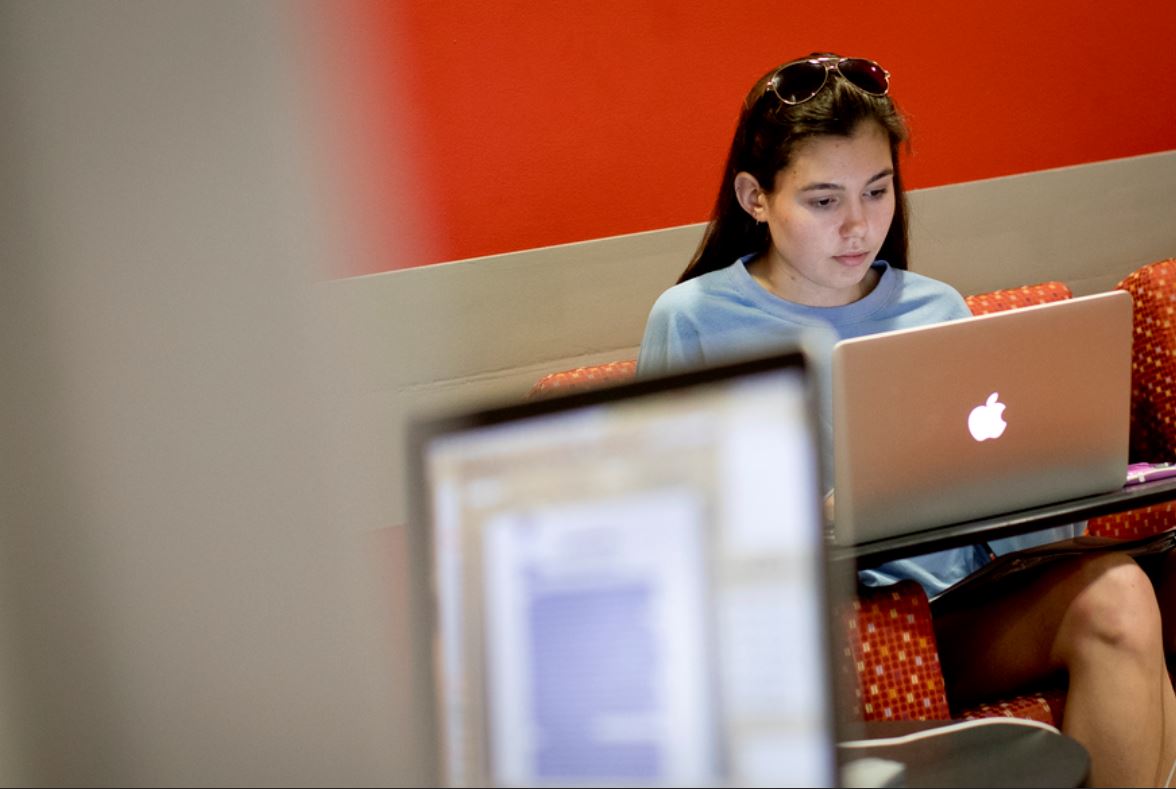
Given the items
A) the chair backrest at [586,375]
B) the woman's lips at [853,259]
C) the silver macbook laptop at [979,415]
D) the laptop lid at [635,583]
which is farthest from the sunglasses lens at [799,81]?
the laptop lid at [635,583]

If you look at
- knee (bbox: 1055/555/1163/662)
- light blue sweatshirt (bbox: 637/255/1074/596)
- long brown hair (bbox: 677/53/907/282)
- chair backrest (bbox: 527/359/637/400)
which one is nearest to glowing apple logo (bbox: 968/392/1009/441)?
knee (bbox: 1055/555/1163/662)

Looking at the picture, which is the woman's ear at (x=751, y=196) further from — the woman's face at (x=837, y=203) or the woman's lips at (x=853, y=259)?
the woman's lips at (x=853, y=259)

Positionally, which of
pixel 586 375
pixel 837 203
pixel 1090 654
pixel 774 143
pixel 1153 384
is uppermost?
pixel 774 143

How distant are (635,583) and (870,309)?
5.52ft

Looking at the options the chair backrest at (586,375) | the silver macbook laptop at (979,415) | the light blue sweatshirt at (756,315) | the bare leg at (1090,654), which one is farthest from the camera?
the chair backrest at (586,375)

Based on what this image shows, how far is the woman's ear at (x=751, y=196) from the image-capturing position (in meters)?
2.38

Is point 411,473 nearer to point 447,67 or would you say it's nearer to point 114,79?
point 114,79

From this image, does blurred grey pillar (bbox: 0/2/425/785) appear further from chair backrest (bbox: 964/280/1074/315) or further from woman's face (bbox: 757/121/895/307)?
chair backrest (bbox: 964/280/1074/315)

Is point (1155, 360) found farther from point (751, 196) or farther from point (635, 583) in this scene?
point (635, 583)

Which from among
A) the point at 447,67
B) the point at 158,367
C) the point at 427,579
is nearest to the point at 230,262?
the point at 158,367

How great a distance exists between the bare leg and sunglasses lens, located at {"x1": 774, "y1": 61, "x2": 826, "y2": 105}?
0.87 metres

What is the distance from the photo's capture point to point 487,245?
9.26 ft

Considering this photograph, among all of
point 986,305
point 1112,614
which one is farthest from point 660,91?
point 1112,614

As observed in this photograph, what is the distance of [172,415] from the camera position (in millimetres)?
736
